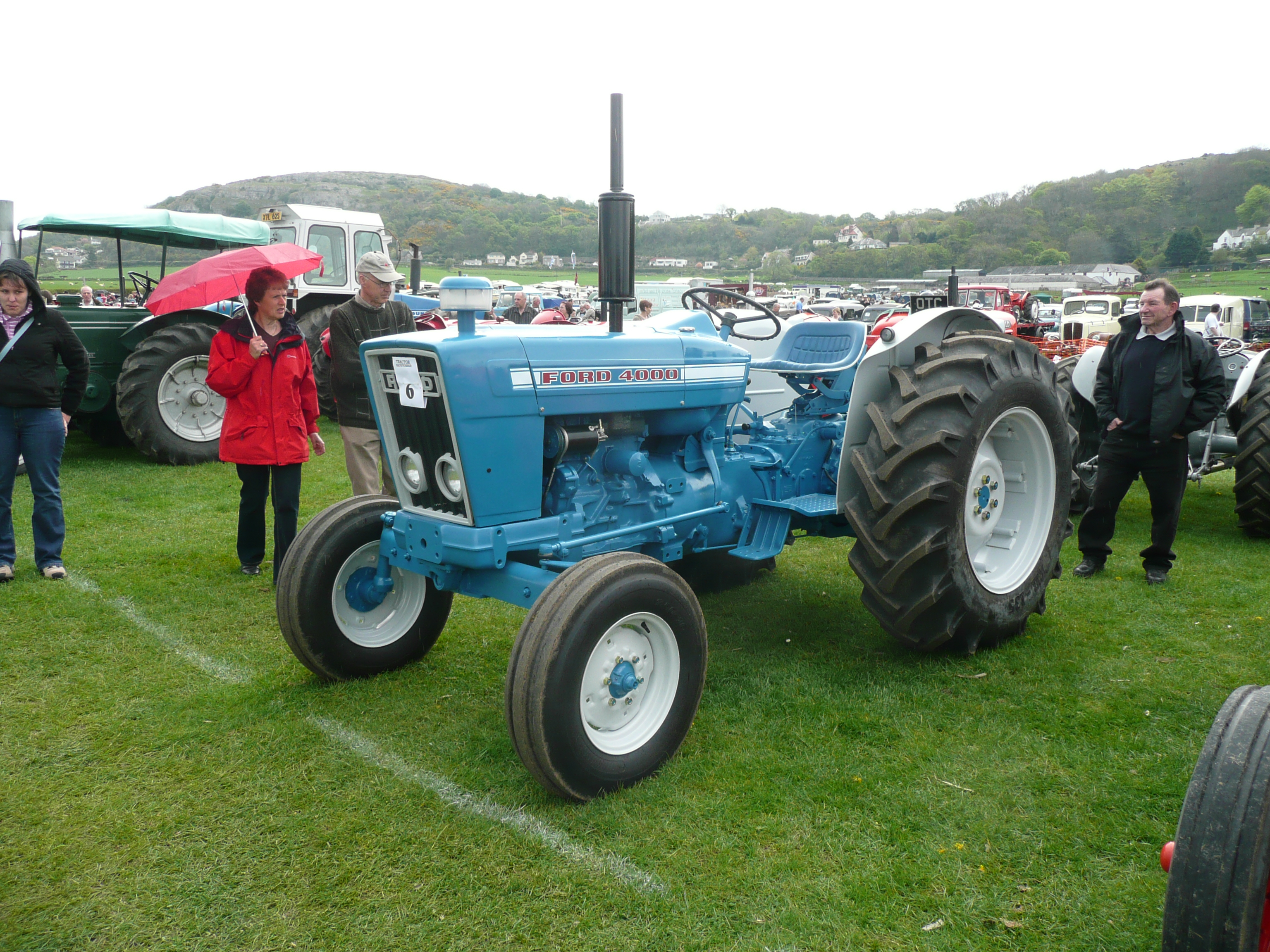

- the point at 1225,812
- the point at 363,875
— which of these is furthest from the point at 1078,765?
the point at 363,875

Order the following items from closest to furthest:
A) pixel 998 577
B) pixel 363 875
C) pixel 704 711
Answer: pixel 363 875 → pixel 704 711 → pixel 998 577

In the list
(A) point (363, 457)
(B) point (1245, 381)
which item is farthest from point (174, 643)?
(B) point (1245, 381)

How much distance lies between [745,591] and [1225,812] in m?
3.45

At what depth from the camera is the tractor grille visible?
9.91 ft

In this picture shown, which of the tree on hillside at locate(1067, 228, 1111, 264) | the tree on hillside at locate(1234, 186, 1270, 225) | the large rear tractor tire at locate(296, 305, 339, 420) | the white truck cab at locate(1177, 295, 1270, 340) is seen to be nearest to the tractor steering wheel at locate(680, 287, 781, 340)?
the large rear tractor tire at locate(296, 305, 339, 420)

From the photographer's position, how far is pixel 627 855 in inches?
100

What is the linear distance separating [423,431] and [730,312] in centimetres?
193

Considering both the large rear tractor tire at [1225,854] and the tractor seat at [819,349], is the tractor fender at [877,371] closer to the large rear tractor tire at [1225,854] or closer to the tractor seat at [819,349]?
the tractor seat at [819,349]

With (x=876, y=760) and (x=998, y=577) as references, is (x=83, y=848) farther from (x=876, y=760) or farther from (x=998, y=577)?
(x=998, y=577)

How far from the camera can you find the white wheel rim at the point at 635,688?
→ 287 centimetres

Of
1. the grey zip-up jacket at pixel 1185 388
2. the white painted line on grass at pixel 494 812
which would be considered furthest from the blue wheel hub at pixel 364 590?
the grey zip-up jacket at pixel 1185 388

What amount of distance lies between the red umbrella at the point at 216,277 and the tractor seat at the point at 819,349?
3.97 metres

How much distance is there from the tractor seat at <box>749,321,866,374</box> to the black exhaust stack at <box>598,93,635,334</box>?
3.82 feet

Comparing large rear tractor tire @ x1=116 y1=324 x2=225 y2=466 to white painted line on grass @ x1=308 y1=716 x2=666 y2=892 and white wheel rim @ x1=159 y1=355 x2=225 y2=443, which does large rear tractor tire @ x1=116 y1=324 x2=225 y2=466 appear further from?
white painted line on grass @ x1=308 y1=716 x2=666 y2=892
